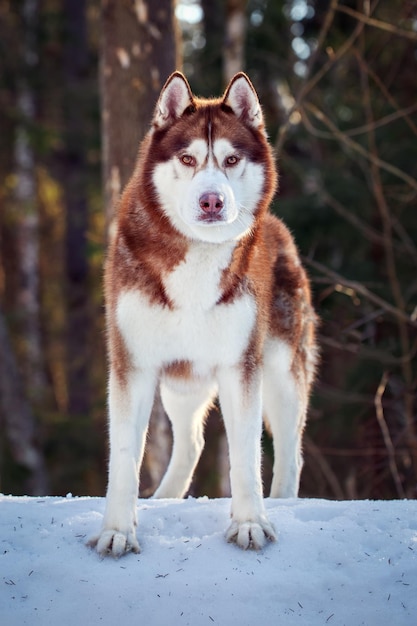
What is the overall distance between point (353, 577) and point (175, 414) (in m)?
1.88

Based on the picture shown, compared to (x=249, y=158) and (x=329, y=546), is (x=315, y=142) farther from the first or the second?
(x=329, y=546)

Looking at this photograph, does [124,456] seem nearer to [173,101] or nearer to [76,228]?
[173,101]

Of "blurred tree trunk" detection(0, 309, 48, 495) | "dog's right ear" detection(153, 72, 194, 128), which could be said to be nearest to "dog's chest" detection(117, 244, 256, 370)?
"dog's right ear" detection(153, 72, 194, 128)

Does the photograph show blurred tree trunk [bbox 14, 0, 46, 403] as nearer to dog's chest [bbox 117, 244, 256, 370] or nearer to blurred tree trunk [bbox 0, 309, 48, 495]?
blurred tree trunk [bbox 0, 309, 48, 495]

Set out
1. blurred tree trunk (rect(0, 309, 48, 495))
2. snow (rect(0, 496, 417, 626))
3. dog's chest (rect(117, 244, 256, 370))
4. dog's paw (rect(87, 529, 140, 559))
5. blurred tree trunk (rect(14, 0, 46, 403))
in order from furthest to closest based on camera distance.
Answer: blurred tree trunk (rect(14, 0, 46, 403)) < blurred tree trunk (rect(0, 309, 48, 495)) < dog's chest (rect(117, 244, 256, 370)) < dog's paw (rect(87, 529, 140, 559)) < snow (rect(0, 496, 417, 626))

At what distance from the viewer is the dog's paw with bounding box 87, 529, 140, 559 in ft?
12.2

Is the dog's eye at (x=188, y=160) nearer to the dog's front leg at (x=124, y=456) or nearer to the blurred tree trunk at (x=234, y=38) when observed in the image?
the dog's front leg at (x=124, y=456)

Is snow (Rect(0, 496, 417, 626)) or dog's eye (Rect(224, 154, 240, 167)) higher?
dog's eye (Rect(224, 154, 240, 167))

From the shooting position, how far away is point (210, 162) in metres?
4.00

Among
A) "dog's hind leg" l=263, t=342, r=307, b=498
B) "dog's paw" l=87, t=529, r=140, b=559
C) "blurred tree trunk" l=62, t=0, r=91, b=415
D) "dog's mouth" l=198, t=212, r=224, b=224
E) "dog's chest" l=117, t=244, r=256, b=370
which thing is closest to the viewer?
"dog's paw" l=87, t=529, r=140, b=559

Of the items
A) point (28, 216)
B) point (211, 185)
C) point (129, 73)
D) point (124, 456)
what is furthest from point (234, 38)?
point (124, 456)

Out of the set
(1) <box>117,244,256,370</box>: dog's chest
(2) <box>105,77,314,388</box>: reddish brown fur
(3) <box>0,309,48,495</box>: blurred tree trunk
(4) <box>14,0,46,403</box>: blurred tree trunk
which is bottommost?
(3) <box>0,309,48,495</box>: blurred tree trunk

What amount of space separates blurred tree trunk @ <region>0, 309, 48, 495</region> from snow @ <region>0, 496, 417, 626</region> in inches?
349

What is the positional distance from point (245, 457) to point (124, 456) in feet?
1.91
